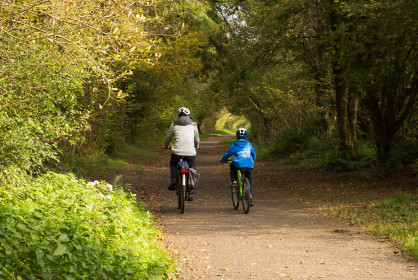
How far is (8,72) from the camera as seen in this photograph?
8.77 metres

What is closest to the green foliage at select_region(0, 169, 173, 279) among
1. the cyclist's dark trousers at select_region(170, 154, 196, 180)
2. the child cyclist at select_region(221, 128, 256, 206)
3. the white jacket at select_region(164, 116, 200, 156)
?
the cyclist's dark trousers at select_region(170, 154, 196, 180)

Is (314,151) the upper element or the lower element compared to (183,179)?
lower

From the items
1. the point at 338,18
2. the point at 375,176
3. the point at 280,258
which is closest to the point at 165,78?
the point at 338,18

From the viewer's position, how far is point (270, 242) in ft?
26.2

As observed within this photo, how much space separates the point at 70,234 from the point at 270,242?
3.62 m

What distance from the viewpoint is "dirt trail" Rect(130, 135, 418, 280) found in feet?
20.7

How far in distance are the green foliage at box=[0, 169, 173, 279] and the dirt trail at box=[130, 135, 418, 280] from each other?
670 millimetres

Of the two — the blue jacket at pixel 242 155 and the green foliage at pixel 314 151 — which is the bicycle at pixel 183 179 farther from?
the green foliage at pixel 314 151

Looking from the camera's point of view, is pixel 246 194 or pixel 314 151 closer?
pixel 246 194

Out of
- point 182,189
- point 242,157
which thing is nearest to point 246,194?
point 242,157

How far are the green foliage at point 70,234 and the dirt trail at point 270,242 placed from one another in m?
0.67

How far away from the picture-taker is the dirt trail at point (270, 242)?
248 inches

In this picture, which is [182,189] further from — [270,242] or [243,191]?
[270,242]

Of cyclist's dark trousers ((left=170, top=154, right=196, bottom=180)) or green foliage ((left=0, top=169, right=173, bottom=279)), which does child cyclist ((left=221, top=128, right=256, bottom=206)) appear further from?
green foliage ((left=0, top=169, right=173, bottom=279))
